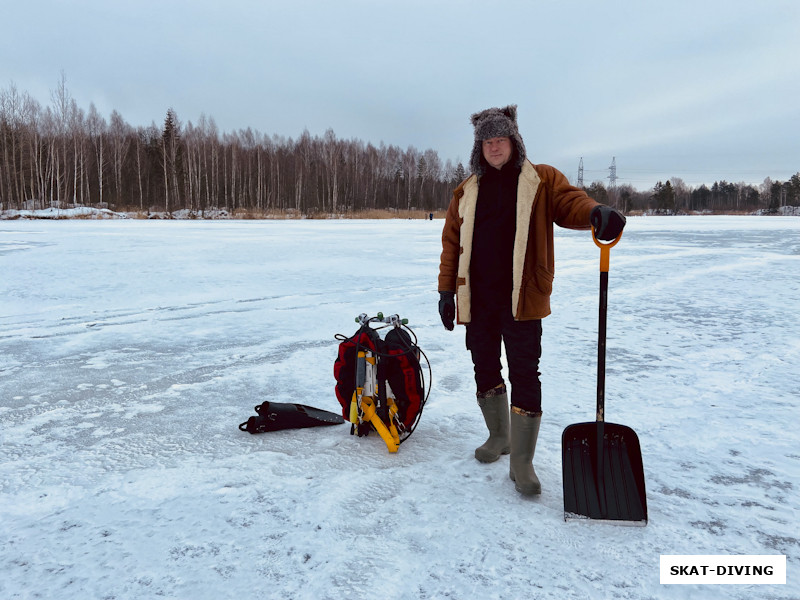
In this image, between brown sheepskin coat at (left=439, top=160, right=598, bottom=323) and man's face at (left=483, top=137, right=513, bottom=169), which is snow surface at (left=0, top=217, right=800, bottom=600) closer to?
brown sheepskin coat at (left=439, top=160, right=598, bottom=323)

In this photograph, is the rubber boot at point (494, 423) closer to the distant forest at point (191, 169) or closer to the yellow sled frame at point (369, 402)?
the yellow sled frame at point (369, 402)

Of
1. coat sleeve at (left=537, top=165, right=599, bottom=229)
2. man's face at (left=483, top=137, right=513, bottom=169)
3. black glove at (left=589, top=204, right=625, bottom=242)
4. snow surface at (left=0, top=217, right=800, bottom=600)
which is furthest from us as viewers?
man's face at (left=483, top=137, right=513, bottom=169)

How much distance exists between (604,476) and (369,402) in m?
1.24

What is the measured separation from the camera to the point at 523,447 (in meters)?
2.27

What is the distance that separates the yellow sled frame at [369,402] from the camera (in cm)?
273

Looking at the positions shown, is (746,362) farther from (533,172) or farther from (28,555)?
(28,555)

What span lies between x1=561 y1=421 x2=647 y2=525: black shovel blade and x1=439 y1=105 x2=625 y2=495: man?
0.17 metres

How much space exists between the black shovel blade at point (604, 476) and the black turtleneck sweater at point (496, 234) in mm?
686

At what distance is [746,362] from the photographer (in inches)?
159

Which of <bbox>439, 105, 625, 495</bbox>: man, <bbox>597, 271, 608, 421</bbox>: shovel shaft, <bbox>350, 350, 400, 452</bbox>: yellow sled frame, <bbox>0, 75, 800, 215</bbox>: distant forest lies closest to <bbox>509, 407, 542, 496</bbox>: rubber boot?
<bbox>439, 105, 625, 495</bbox>: man

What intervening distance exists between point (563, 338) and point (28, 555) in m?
4.34

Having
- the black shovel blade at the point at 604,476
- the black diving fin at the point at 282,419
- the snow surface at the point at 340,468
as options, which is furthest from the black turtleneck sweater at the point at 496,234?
the black diving fin at the point at 282,419

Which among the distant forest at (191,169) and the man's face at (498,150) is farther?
the distant forest at (191,169)

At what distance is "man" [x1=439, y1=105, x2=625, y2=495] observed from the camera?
7.20 feet
